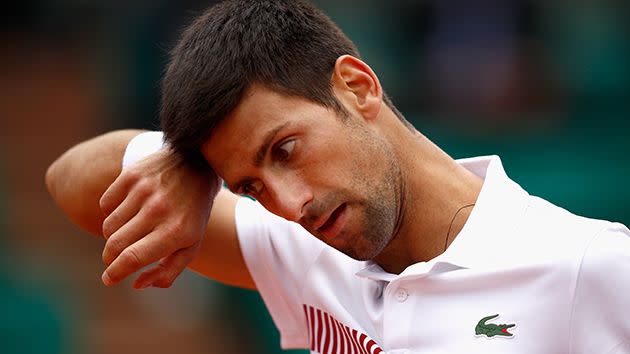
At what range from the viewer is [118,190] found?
3.28m

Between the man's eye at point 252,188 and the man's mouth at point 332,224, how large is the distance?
213 millimetres

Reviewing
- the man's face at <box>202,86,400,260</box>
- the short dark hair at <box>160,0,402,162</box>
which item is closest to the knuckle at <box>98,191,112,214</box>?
the short dark hair at <box>160,0,402,162</box>

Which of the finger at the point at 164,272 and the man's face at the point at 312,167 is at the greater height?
the man's face at the point at 312,167

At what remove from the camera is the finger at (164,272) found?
325cm

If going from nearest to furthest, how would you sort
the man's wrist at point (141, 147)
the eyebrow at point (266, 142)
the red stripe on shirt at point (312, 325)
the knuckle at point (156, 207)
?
the eyebrow at point (266, 142)
the knuckle at point (156, 207)
the red stripe on shirt at point (312, 325)
the man's wrist at point (141, 147)

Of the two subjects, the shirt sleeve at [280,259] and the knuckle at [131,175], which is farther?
the shirt sleeve at [280,259]

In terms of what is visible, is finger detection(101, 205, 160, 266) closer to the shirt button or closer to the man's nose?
the man's nose

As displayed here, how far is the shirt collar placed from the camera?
9.91 ft

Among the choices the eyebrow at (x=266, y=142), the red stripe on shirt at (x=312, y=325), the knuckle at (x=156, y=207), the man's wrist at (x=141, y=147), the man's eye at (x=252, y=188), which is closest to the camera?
the eyebrow at (x=266, y=142)

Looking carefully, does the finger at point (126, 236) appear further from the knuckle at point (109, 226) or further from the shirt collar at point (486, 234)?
the shirt collar at point (486, 234)

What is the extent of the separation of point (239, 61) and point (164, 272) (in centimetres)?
68

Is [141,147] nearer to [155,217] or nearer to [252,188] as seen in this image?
[155,217]

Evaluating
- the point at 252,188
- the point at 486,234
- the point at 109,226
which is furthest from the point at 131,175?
the point at 486,234

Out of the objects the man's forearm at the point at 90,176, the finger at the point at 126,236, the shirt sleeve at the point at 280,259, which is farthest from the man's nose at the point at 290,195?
the man's forearm at the point at 90,176
